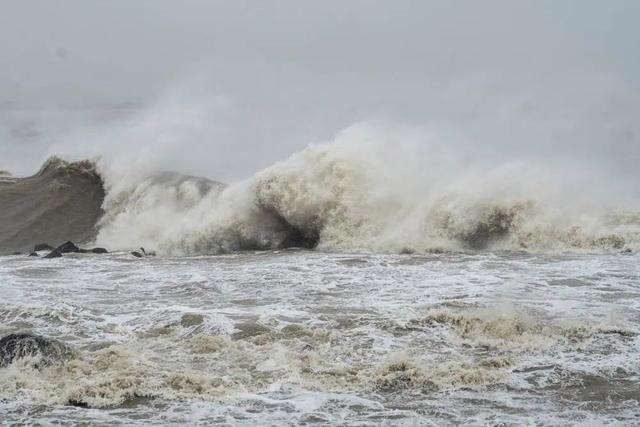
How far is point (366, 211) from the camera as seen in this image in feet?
51.3

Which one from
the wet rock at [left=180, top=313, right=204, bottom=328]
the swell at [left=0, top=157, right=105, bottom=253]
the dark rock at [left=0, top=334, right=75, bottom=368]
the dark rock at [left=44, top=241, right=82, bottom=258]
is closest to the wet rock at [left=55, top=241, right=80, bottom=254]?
the dark rock at [left=44, top=241, right=82, bottom=258]

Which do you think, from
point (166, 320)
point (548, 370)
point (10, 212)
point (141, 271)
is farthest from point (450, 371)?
point (10, 212)

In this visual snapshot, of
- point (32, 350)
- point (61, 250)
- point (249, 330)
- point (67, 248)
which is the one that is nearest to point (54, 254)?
point (61, 250)

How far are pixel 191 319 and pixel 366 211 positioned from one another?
7546 mm

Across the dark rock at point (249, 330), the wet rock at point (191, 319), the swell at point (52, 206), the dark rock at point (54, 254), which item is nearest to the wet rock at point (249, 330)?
the dark rock at point (249, 330)

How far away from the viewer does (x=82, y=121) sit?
119 feet

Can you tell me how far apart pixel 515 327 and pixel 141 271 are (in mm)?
6846

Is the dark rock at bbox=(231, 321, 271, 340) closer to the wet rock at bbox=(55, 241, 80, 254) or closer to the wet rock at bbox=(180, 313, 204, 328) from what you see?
the wet rock at bbox=(180, 313, 204, 328)

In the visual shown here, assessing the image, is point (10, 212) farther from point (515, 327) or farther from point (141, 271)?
point (515, 327)

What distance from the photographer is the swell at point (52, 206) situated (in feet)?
61.6

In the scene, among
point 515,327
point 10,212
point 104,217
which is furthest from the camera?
point 10,212

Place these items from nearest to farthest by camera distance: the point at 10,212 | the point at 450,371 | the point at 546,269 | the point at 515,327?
the point at 450,371, the point at 515,327, the point at 546,269, the point at 10,212

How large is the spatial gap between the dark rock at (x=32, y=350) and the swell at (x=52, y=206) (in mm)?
11044

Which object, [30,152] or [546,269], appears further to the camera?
[30,152]
